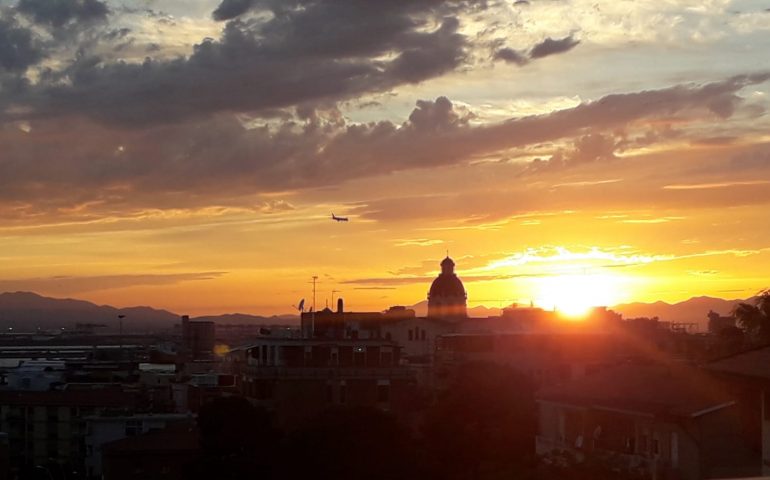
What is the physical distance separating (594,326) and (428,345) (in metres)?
13.0

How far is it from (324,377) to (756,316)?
21.9m

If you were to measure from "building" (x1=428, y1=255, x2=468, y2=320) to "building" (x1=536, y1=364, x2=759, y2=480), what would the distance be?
8352cm

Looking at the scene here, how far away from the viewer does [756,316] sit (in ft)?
131

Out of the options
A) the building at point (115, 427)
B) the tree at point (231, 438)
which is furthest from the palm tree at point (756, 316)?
the building at point (115, 427)

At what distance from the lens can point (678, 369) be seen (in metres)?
29.7

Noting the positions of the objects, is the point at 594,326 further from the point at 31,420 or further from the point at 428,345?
the point at 31,420

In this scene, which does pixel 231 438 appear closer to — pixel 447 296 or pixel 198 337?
pixel 447 296

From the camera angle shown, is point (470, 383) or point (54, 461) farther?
point (54, 461)

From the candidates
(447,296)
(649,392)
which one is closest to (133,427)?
(649,392)

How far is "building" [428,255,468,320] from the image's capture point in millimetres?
115125

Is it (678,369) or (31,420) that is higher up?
(678,369)

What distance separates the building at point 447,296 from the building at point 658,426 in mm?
83521

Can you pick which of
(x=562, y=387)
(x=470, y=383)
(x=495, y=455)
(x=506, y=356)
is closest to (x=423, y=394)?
(x=506, y=356)

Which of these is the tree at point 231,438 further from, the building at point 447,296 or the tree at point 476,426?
the building at point 447,296
